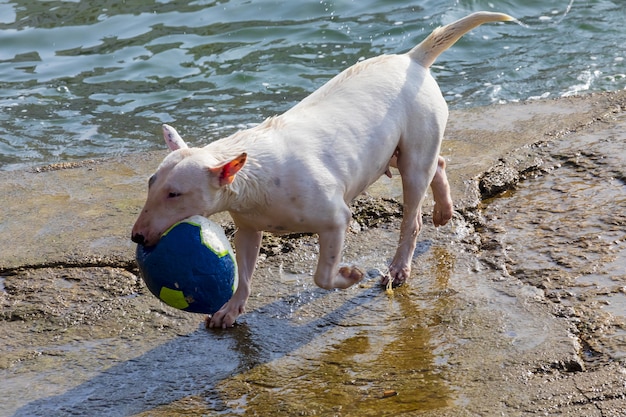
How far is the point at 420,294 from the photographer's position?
17.0 ft

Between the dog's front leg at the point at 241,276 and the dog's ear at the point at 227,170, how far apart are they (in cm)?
69

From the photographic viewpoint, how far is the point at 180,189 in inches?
169

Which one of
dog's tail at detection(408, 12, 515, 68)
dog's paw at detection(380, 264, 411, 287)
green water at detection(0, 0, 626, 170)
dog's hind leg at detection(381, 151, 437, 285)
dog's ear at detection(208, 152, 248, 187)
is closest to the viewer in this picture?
dog's ear at detection(208, 152, 248, 187)

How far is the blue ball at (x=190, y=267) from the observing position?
420cm

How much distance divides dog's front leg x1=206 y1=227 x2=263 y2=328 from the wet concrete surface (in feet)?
0.27

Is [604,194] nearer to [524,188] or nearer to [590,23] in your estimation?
[524,188]

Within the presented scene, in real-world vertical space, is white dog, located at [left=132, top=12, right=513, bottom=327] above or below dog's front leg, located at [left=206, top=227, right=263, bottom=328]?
above

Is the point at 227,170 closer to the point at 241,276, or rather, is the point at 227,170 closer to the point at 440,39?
the point at 241,276

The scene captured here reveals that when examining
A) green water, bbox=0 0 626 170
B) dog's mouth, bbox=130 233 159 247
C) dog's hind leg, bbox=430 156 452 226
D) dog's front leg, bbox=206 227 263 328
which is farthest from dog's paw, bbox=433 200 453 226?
green water, bbox=0 0 626 170

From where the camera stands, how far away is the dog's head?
4.29 metres

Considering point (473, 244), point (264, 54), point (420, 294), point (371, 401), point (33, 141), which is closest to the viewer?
point (371, 401)

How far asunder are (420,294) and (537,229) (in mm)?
1044

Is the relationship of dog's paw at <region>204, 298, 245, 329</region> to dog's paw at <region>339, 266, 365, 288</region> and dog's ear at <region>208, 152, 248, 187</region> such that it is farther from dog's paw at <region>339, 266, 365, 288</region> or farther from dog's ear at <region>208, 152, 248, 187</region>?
dog's ear at <region>208, 152, 248, 187</region>

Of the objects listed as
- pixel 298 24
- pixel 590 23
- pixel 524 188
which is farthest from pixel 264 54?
pixel 524 188
